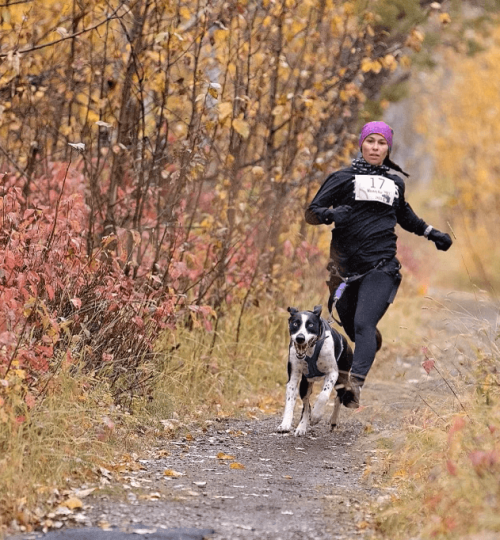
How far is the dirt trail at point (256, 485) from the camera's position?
4.35 metres

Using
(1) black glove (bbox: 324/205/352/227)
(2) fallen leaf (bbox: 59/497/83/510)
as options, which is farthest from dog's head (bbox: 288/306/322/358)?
(2) fallen leaf (bbox: 59/497/83/510)

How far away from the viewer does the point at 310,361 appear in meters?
6.44

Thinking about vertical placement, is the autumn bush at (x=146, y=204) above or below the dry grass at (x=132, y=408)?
above

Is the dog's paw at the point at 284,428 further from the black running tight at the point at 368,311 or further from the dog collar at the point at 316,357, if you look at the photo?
the black running tight at the point at 368,311

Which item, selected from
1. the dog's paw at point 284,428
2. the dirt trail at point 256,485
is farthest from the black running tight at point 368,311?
the dog's paw at point 284,428

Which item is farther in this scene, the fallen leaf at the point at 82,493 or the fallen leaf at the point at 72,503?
the fallen leaf at the point at 82,493

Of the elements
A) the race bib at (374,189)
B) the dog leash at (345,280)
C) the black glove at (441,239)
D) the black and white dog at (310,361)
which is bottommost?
the black and white dog at (310,361)

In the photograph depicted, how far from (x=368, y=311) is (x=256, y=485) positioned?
1.76 metres

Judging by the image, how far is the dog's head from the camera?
6.25 meters

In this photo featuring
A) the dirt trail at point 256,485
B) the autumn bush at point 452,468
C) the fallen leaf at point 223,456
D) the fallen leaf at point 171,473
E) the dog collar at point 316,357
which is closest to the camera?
the autumn bush at point 452,468

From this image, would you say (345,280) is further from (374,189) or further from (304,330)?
(374,189)

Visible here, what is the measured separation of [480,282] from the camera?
20.9m

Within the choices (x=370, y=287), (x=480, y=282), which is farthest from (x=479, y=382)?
(x=480, y=282)

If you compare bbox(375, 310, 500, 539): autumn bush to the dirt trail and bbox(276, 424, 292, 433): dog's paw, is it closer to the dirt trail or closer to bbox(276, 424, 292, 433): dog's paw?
the dirt trail
